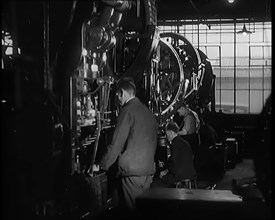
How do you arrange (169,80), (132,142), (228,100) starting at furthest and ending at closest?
1. (228,100)
2. (169,80)
3. (132,142)

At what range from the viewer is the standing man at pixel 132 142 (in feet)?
14.6

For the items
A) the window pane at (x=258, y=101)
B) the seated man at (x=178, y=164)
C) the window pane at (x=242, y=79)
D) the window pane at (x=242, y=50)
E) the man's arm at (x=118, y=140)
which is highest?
the window pane at (x=242, y=50)

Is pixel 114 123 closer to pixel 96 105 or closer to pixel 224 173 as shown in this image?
pixel 96 105

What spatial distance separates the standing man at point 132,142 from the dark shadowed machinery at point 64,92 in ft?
0.54

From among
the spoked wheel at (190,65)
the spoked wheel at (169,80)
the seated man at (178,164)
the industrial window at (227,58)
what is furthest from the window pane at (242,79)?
the seated man at (178,164)

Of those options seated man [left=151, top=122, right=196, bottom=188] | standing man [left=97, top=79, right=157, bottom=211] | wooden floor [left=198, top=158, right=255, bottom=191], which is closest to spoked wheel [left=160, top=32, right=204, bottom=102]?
wooden floor [left=198, top=158, right=255, bottom=191]

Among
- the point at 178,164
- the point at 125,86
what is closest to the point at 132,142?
the point at 125,86

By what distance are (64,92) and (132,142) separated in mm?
1108

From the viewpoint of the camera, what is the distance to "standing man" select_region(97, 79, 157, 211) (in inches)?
175

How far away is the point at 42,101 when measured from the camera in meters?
3.31

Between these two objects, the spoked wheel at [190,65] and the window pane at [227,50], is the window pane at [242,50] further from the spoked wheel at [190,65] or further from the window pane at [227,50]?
the spoked wheel at [190,65]

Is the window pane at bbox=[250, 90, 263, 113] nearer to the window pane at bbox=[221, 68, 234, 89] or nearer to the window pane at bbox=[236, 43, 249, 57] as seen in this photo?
the window pane at bbox=[236, 43, 249, 57]

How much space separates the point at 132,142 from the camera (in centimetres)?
452

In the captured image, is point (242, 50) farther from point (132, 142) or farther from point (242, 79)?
point (132, 142)
